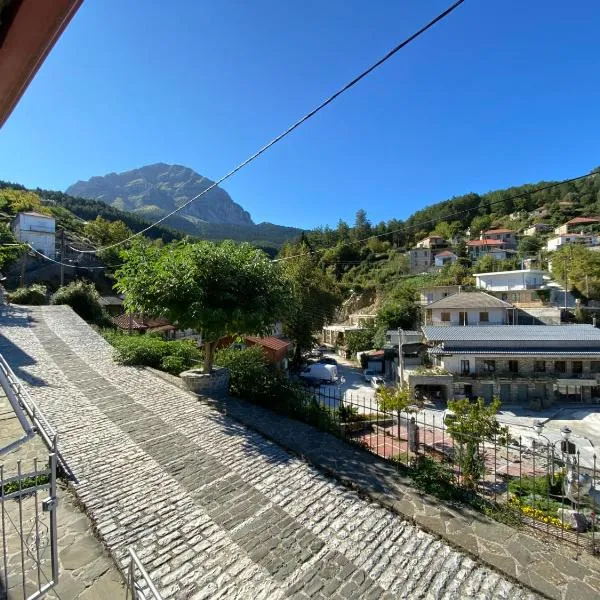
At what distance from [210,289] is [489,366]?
2432 cm

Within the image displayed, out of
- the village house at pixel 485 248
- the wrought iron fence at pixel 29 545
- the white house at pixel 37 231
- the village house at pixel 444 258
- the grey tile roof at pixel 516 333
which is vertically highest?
the white house at pixel 37 231

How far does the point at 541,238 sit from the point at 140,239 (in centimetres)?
7062

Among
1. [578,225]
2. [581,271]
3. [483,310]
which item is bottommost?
[483,310]

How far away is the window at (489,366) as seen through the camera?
27072 millimetres

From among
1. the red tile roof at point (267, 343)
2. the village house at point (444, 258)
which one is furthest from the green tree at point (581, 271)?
the red tile roof at point (267, 343)

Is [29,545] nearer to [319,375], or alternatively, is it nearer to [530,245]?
[319,375]

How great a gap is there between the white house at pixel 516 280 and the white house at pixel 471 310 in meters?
7.29

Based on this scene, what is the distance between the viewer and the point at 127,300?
1038 centimetres

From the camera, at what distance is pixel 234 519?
536 cm

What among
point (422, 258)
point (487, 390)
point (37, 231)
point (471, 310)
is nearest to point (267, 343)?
point (487, 390)

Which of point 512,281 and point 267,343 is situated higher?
point 512,281

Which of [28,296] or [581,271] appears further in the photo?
[581,271]

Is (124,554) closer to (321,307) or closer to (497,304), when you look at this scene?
(321,307)

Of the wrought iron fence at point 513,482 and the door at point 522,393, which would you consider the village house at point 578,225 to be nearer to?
the door at point 522,393
